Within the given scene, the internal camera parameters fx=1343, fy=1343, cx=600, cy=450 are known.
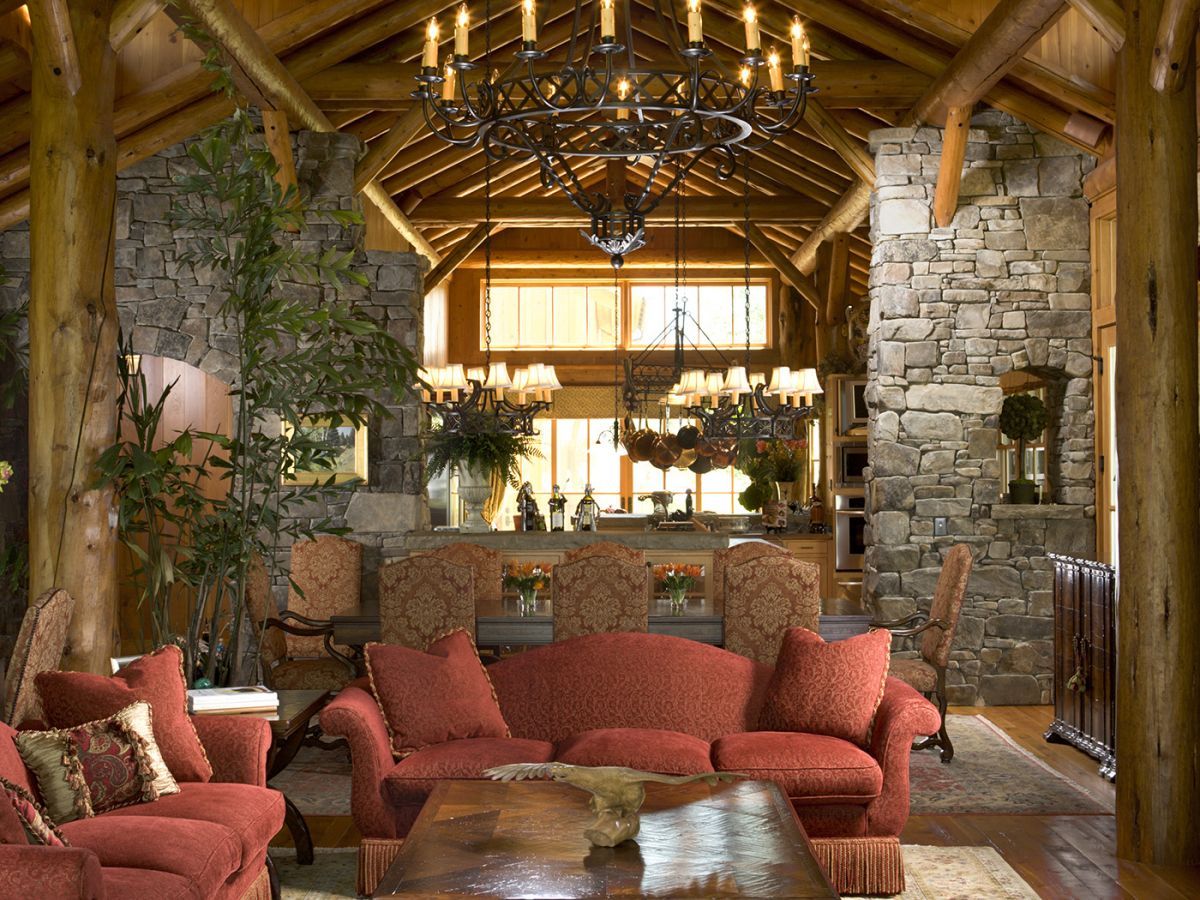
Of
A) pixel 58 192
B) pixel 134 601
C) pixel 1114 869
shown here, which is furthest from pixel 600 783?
pixel 134 601

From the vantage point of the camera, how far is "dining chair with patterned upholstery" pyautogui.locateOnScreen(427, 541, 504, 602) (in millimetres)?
7578

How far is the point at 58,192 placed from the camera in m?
5.11

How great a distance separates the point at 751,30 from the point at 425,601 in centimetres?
326

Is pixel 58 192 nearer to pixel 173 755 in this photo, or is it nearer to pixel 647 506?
pixel 173 755

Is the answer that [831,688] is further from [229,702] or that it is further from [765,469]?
[765,469]

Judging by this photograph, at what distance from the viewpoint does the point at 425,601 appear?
20.7 ft

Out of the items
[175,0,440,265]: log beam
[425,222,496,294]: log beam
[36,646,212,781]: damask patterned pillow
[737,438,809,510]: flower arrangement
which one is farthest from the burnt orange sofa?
[425,222,496,294]: log beam

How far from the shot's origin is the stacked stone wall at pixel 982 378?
868 centimetres

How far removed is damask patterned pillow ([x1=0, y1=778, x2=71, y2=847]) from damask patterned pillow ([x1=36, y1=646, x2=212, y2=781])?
90 cm

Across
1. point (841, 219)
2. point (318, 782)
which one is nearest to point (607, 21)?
point (318, 782)

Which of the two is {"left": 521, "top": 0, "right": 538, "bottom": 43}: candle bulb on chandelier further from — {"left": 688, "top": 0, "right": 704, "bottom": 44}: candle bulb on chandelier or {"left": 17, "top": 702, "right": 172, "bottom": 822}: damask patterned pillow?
{"left": 17, "top": 702, "right": 172, "bottom": 822}: damask patterned pillow

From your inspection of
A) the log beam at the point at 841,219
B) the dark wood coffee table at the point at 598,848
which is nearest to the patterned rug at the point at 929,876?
the dark wood coffee table at the point at 598,848

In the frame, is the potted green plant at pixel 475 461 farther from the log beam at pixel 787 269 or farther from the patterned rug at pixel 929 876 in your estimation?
the log beam at pixel 787 269

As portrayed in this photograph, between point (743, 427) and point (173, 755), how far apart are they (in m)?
4.87
